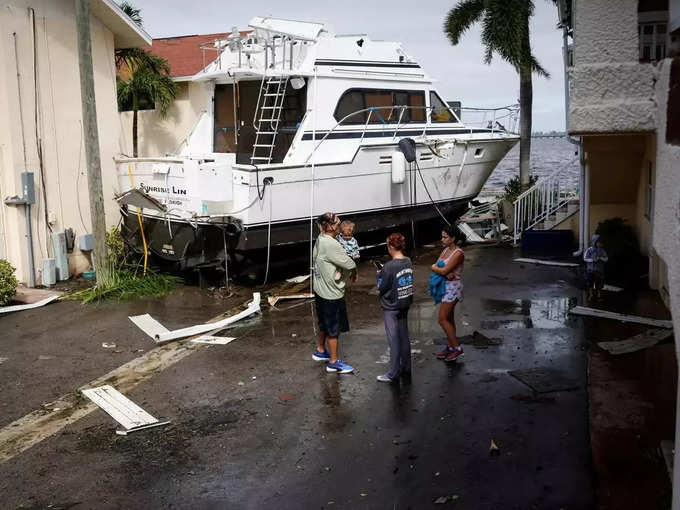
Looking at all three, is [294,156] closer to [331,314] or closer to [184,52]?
[331,314]

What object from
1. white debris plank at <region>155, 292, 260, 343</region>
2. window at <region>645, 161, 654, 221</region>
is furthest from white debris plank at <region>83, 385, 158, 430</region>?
window at <region>645, 161, 654, 221</region>

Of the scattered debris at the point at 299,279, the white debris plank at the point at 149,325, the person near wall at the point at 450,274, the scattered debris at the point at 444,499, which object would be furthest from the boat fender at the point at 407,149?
the scattered debris at the point at 444,499

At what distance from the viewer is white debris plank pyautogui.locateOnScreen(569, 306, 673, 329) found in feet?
28.8

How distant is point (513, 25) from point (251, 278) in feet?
34.5

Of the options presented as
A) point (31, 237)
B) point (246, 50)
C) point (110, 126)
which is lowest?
point (31, 237)

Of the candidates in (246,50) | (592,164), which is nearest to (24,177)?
(246,50)

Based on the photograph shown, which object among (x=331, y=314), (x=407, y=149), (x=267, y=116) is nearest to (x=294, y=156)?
(x=267, y=116)

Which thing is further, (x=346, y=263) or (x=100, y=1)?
(x=100, y=1)

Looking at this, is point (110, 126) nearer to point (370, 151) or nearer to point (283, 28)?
point (283, 28)

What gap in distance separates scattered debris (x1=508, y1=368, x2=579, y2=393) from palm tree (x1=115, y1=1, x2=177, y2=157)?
1242cm

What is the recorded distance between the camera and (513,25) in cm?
1855

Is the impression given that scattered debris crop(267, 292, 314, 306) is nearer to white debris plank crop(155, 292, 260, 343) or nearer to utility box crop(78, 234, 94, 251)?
white debris plank crop(155, 292, 260, 343)

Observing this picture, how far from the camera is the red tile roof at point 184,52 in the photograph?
60.9ft

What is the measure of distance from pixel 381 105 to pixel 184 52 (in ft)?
26.5
